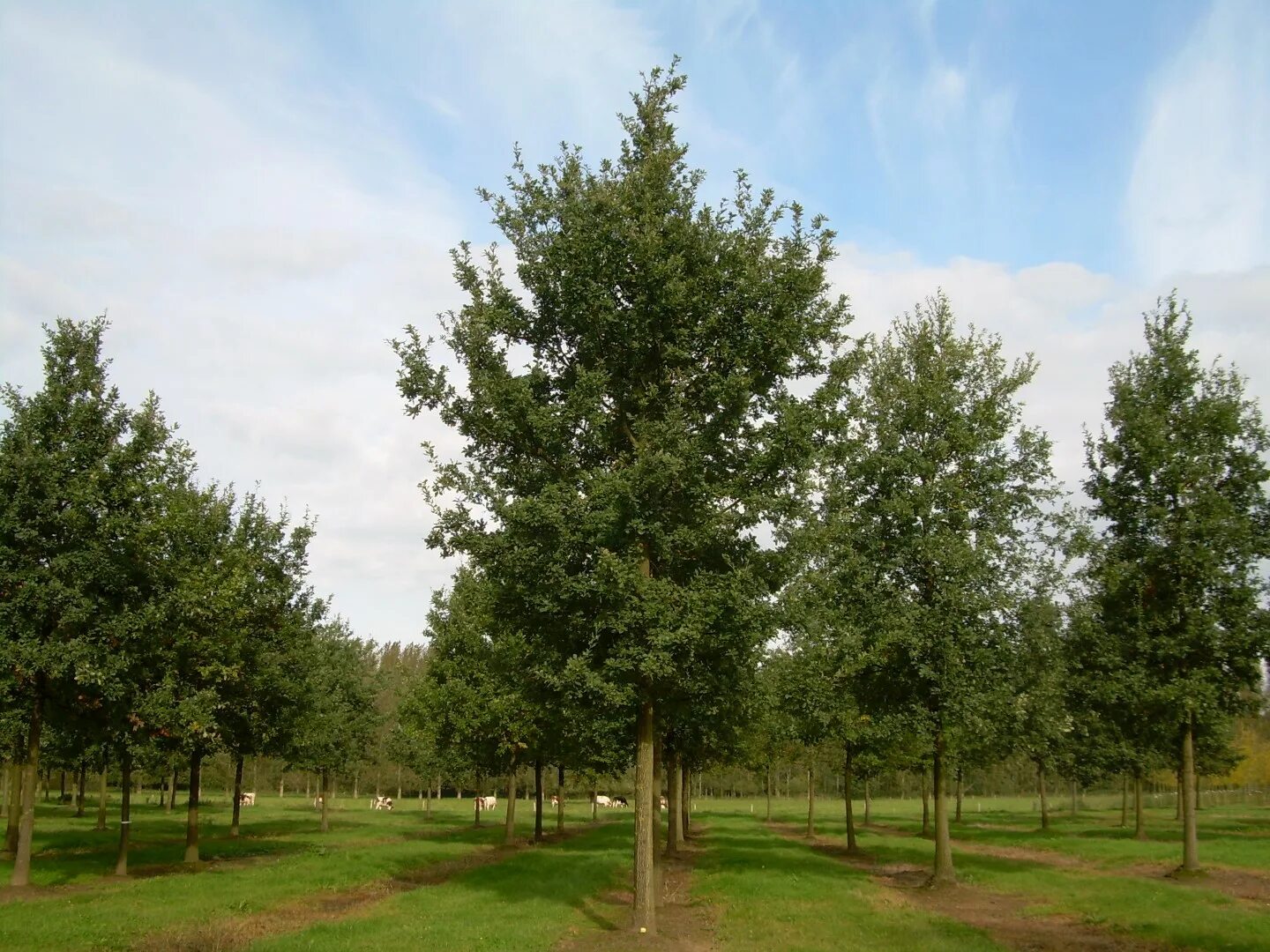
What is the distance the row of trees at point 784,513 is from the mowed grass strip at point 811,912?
7.72ft

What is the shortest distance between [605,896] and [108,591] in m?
14.7

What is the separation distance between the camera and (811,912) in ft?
59.4

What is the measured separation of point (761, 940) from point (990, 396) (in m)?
16.5

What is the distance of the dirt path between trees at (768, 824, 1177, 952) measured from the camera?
1566 centimetres

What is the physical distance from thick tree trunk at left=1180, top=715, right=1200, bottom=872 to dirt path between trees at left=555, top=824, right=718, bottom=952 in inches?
548

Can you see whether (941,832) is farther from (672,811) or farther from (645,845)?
(672,811)

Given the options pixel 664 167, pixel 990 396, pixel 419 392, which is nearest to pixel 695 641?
pixel 419 392

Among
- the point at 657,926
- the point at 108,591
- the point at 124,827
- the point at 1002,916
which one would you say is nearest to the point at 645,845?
the point at 657,926

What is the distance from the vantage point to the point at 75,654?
20125mm

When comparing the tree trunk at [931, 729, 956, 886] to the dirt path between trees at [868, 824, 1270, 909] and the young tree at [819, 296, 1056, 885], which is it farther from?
the dirt path between trees at [868, 824, 1270, 909]

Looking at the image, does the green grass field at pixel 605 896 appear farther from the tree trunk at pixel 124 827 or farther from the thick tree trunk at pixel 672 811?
the thick tree trunk at pixel 672 811

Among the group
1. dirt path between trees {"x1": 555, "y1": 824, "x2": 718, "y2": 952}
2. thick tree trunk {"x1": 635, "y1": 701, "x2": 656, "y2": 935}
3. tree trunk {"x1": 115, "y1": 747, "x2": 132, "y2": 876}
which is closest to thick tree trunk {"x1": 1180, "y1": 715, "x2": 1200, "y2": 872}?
dirt path between trees {"x1": 555, "y1": 824, "x2": 718, "y2": 952}

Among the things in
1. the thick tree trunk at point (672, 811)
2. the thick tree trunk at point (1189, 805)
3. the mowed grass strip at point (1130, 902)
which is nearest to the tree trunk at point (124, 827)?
the thick tree trunk at point (672, 811)

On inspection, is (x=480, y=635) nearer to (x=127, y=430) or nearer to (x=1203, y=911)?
(x=127, y=430)
